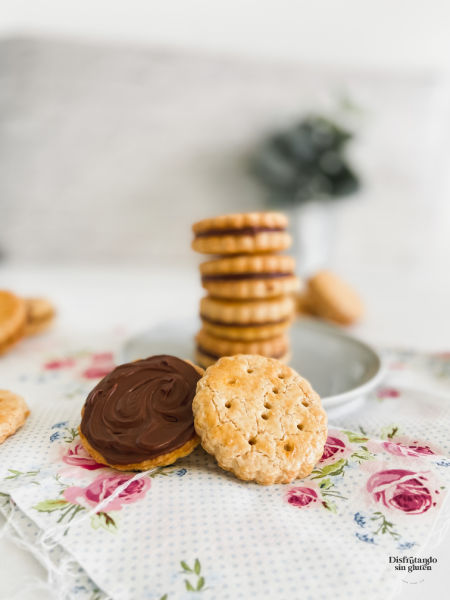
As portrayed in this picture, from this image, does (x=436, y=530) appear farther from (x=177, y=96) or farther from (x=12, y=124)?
(x=12, y=124)

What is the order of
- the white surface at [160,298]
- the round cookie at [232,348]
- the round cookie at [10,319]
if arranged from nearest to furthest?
the round cookie at [232,348] → the round cookie at [10,319] → the white surface at [160,298]

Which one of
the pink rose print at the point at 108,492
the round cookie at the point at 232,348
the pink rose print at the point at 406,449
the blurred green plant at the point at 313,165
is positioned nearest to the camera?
the pink rose print at the point at 108,492

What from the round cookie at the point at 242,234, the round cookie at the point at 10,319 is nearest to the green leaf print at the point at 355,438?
the round cookie at the point at 242,234

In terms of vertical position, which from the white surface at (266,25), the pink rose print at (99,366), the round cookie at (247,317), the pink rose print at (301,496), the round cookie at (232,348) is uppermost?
the white surface at (266,25)

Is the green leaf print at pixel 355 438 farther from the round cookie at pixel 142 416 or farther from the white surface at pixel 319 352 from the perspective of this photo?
the round cookie at pixel 142 416

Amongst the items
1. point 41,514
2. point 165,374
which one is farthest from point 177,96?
point 41,514

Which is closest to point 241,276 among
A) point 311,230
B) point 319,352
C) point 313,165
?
point 319,352

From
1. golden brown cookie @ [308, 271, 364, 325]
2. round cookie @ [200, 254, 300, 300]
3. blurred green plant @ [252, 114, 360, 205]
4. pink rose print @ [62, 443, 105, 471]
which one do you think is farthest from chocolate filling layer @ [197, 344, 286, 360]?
blurred green plant @ [252, 114, 360, 205]
